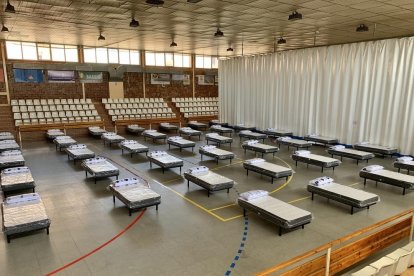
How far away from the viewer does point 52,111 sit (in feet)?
60.7

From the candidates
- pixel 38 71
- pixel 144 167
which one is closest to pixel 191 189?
pixel 144 167

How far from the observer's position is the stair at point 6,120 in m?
17.1

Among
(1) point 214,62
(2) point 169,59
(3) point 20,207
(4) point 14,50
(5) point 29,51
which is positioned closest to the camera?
(3) point 20,207

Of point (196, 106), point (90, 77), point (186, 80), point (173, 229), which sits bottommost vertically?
point (173, 229)

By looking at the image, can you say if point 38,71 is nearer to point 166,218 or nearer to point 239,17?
point 239,17

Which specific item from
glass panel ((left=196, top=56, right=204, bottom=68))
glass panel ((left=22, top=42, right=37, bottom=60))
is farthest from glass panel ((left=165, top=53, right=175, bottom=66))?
glass panel ((left=22, top=42, right=37, bottom=60))

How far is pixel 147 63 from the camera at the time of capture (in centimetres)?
2322

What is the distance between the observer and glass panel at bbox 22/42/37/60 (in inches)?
746

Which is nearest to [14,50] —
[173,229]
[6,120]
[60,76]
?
[60,76]

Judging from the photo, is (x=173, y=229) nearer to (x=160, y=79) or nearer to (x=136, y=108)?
(x=136, y=108)

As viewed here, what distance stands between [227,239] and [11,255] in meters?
4.11

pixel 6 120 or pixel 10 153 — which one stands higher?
pixel 6 120

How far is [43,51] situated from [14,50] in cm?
155

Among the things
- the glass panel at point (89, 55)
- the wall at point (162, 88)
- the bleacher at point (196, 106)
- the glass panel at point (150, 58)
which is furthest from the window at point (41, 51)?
the bleacher at point (196, 106)
